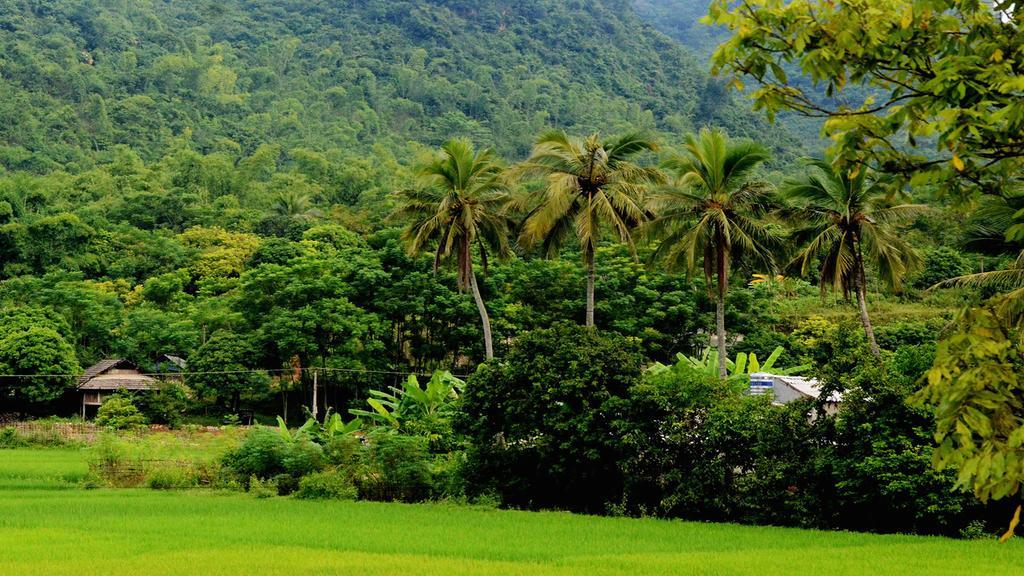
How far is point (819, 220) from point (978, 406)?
1025 inches

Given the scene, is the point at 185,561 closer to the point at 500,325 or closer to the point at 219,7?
the point at 500,325

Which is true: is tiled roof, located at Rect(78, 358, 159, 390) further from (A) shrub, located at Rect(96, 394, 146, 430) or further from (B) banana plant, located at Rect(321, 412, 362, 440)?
(B) banana plant, located at Rect(321, 412, 362, 440)

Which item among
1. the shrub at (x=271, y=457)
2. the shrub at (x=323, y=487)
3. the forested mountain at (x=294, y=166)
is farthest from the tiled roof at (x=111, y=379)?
the shrub at (x=323, y=487)

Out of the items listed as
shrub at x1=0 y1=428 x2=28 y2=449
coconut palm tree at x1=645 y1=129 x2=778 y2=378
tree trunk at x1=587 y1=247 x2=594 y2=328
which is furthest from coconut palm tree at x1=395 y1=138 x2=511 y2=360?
shrub at x1=0 y1=428 x2=28 y2=449

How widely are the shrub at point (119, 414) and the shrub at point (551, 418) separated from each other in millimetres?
20274

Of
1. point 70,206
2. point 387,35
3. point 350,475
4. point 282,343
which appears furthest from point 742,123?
point 350,475

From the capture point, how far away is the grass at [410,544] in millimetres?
14320

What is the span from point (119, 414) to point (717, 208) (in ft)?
81.0

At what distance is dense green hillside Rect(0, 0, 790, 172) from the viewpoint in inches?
4476

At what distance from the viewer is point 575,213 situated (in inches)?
1298

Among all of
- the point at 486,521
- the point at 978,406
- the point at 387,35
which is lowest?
the point at 486,521

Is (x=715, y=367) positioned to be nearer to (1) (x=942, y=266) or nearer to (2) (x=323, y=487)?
(2) (x=323, y=487)

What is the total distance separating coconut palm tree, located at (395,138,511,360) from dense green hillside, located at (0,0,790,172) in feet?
243

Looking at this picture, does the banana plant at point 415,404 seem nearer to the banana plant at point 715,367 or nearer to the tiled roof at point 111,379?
A: the banana plant at point 715,367
